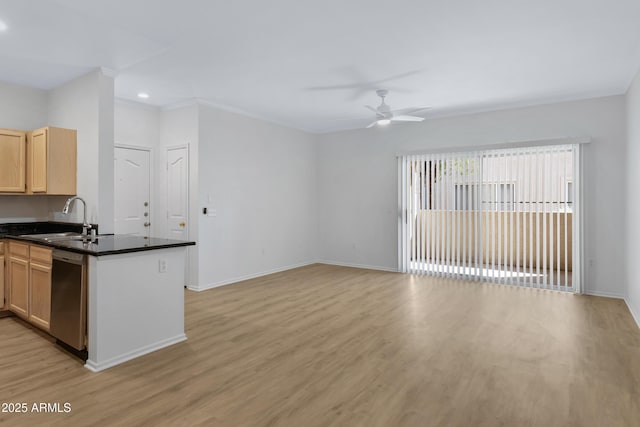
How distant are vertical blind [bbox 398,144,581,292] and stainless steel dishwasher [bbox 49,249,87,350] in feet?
16.9

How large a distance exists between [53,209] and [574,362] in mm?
6011

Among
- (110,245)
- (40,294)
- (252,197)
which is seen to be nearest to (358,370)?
(110,245)

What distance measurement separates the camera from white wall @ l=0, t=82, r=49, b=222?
4.39 m

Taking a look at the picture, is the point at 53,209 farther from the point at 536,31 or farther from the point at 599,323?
the point at 599,323

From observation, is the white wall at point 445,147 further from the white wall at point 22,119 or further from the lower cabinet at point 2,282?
the lower cabinet at point 2,282

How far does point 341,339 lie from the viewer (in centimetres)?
348

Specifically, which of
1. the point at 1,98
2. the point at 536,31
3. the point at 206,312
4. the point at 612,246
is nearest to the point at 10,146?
the point at 1,98

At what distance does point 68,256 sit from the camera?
10.1 ft

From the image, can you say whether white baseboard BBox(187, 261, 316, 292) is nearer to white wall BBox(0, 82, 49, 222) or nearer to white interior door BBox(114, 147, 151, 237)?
white interior door BBox(114, 147, 151, 237)

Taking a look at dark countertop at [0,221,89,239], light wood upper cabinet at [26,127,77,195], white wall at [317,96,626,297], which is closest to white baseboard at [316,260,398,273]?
white wall at [317,96,626,297]

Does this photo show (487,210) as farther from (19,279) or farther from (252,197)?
(19,279)

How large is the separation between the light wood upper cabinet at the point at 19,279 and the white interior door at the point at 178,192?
1984mm

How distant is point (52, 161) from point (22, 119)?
1.04 m

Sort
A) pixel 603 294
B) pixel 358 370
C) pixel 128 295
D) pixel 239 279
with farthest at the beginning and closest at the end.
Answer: pixel 239 279, pixel 603 294, pixel 128 295, pixel 358 370
